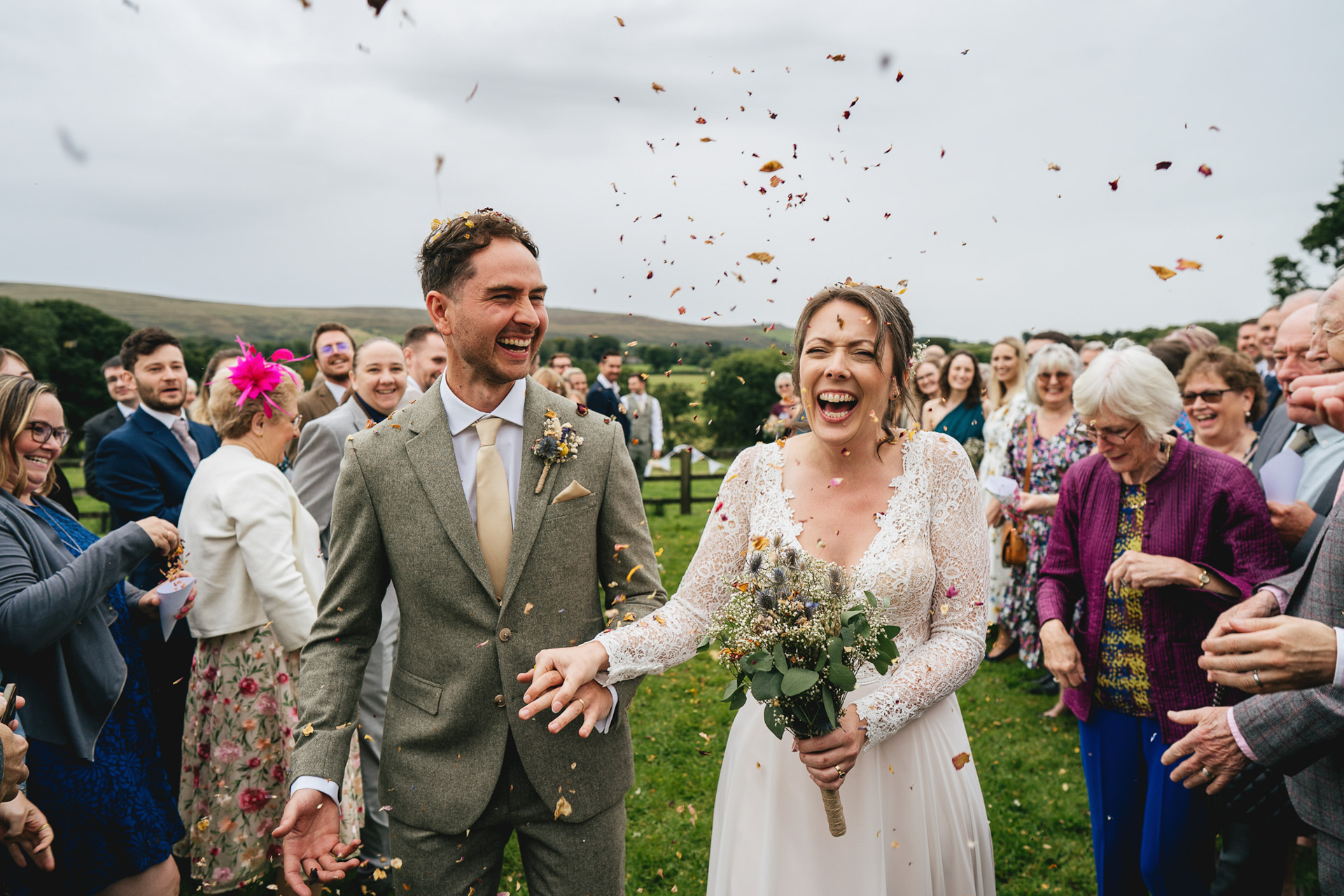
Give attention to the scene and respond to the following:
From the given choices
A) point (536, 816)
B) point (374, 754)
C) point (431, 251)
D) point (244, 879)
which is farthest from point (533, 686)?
point (244, 879)

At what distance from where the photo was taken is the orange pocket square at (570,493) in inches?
98.3

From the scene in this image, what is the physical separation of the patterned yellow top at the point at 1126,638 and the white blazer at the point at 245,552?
3873mm

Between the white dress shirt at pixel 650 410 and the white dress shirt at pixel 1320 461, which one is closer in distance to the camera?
the white dress shirt at pixel 1320 461

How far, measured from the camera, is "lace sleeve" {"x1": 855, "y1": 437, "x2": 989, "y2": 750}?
2.35 m

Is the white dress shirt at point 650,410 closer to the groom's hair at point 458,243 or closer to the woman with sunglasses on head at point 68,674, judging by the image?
the woman with sunglasses on head at point 68,674

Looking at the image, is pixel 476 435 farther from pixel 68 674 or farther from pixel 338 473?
pixel 68 674

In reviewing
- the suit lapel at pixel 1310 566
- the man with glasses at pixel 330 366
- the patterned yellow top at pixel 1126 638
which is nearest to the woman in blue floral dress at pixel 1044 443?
the patterned yellow top at pixel 1126 638

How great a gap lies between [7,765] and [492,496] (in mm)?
1603

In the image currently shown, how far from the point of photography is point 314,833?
228cm

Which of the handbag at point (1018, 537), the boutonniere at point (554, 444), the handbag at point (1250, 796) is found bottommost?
the handbag at point (1250, 796)

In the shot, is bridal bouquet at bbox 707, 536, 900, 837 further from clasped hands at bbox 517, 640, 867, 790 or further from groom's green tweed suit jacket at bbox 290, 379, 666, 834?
groom's green tweed suit jacket at bbox 290, 379, 666, 834

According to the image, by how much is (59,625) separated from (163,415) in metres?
2.57

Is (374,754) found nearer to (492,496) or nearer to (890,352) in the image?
(492,496)

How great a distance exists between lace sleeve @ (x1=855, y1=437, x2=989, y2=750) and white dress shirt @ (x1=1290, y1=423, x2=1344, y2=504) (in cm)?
197
